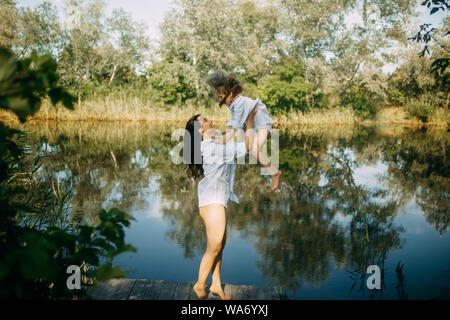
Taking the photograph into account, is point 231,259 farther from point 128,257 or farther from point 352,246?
point 352,246

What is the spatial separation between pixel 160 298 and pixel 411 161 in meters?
12.5

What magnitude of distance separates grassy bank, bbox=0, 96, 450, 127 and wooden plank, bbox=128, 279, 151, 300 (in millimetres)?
18201

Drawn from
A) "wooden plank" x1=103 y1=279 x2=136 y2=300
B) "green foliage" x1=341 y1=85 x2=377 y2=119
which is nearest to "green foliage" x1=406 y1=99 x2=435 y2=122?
"green foliage" x1=341 y1=85 x2=377 y2=119

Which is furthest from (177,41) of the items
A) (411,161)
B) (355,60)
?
(411,161)

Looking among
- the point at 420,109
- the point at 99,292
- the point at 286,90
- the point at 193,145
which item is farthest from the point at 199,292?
the point at 420,109

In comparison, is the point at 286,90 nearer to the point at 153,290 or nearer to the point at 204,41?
A: the point at 204,41

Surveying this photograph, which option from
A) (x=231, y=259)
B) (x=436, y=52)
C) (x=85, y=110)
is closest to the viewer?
(x=231, y=259)

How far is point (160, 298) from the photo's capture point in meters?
2.87

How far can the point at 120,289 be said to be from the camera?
116 inches

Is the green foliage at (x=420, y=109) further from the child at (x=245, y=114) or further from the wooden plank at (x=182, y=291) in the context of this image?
the wooden plank at (x=182, y=291)

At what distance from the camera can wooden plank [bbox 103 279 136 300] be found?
2.82 m

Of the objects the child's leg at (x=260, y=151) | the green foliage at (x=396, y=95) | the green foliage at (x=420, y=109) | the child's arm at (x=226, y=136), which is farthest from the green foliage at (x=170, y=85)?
the child's leg at (x=260, y=151)

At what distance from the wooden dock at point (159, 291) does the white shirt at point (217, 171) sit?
0.81m

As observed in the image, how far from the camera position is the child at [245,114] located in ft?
9.33
